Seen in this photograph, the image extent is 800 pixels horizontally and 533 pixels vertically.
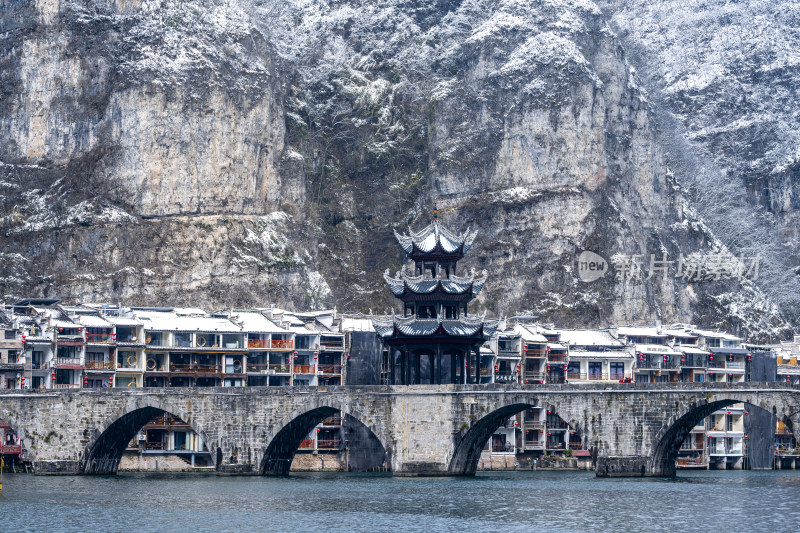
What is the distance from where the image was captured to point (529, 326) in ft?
528

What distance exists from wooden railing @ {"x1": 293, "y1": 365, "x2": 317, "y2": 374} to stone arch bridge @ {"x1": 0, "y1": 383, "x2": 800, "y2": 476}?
92.7ft

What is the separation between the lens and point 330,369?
15038cm

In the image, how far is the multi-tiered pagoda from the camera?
118 meters

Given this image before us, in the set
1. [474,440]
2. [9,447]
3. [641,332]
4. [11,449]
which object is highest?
[641,332]

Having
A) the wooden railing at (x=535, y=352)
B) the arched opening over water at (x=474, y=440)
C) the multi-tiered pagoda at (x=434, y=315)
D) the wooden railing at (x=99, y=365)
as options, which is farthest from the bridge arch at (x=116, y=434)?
the wooden railing at (x=535, y=352)

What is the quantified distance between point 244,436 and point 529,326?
52.3 meters

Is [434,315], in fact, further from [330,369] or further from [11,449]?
[11,449]

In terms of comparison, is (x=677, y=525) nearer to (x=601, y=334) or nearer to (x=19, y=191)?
(x=601, y=334)

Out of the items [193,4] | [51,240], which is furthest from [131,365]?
[193,4]

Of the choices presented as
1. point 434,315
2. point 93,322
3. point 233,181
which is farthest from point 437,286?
point 233,181

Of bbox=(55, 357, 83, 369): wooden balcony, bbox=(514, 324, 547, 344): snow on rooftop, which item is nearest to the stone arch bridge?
bbox=(55, 357, 83, 369): wooden balcony

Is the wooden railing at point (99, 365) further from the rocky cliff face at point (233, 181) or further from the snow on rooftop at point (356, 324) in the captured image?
the rocky cliff face at point (233, 181)

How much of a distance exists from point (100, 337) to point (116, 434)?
19.2 m

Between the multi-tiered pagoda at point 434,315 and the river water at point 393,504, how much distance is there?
10255mm
